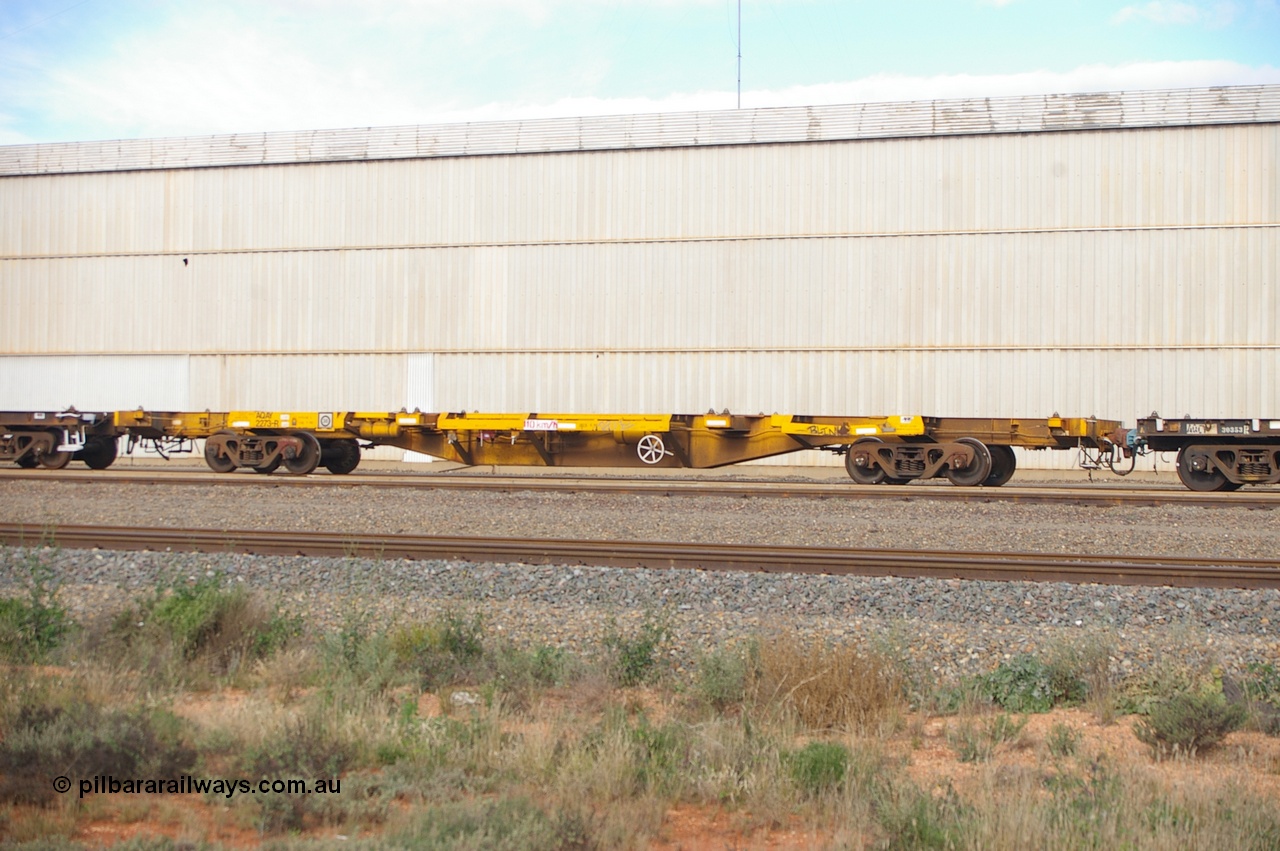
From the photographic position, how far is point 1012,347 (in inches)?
1007

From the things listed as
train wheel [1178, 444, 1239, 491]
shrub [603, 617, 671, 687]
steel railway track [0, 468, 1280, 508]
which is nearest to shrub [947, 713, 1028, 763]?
shrub [603, 617, 671, 687]

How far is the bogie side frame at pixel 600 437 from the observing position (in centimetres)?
1834

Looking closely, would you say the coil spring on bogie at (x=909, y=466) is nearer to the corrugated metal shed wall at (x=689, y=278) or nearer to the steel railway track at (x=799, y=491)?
the steel railway track at (x=799, y=491)

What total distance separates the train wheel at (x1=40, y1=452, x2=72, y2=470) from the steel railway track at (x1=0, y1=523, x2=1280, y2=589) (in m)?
11.9

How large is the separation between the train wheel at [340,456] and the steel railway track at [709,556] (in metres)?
9.54

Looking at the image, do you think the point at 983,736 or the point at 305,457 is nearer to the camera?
the point at 983,736

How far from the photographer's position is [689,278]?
27.5 m

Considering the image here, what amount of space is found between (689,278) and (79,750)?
2382 cm

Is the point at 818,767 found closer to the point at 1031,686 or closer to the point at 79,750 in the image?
the point at 1031,686

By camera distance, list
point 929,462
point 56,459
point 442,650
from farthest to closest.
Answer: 1. point 56,459
2. point 929,462
3. point 442,650

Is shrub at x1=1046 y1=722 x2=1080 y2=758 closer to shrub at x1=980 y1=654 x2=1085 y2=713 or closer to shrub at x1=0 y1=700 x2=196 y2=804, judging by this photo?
shrub at x1=980 y1=654 x2=1085 y2=713

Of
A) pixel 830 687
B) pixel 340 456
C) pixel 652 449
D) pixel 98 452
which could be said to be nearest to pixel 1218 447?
pixel 652 449

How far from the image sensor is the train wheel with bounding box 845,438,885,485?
18859mm

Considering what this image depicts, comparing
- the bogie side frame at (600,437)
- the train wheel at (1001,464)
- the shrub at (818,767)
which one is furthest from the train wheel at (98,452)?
the shrub at (818,767)
